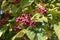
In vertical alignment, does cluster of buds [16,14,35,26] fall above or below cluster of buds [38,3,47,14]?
below

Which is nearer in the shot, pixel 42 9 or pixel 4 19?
pixel 42 9

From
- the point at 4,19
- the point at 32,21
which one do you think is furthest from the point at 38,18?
the point at 4,19

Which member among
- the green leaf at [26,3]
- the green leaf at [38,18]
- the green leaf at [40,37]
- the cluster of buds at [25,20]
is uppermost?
the green leaf at [26,3]

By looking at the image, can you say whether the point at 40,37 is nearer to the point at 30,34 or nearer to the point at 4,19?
the point at 30,34

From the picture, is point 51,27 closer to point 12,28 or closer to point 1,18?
point 12,28

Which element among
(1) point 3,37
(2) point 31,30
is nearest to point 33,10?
(2) point 31,30

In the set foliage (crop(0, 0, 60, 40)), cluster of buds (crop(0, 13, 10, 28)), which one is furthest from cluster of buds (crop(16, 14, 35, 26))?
cluster of buds (crop(0, 13, 10, 28))

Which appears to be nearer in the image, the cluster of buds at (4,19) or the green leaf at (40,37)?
the green leaf at (40,37)

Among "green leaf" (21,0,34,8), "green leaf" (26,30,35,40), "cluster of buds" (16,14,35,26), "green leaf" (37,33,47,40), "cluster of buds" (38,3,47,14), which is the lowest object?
"green leaf" (37,33,47,40)

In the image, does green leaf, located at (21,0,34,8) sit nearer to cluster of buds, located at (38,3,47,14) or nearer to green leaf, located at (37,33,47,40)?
cluster of buds, located at (38,3,47,14)

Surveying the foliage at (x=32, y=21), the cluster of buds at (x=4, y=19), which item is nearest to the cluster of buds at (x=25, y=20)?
the foliage at (x=32, y=21)

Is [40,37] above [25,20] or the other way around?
the other way around

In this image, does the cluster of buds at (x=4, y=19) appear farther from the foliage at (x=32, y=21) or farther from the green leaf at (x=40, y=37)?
the green leaf at (x=40, y=37)

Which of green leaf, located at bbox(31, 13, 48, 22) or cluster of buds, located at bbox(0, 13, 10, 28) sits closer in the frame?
green leaf, located at bbox(31, 13, 48, 22)
